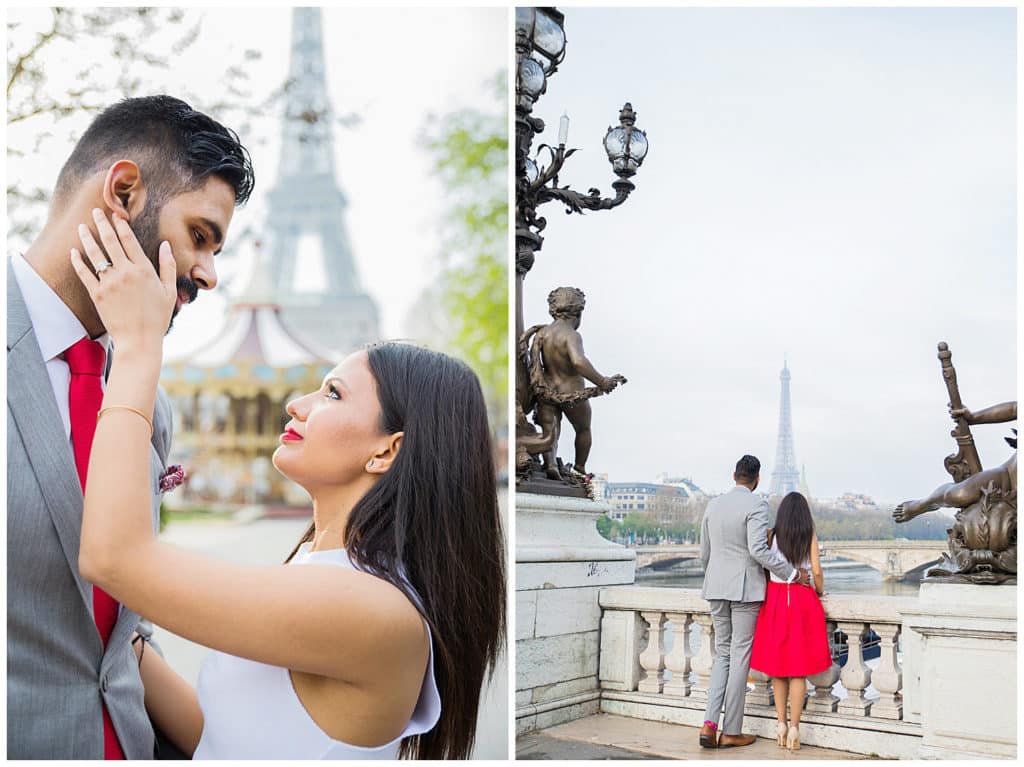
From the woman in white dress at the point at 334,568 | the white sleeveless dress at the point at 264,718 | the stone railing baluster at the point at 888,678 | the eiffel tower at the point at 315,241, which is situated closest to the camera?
the woman in white dress at the point at 334,568

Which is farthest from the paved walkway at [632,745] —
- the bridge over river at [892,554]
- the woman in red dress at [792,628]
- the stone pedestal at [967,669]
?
the bridge over river at [892,554]

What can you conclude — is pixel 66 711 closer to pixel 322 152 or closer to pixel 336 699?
pixel 336 699

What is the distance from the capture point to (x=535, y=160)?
4266mm

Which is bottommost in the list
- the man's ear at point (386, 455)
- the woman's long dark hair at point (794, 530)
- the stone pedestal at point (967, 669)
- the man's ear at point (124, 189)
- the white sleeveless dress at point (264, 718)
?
the stone pedestal at point (967, 669)

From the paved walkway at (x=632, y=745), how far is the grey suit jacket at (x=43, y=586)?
2.80 meters

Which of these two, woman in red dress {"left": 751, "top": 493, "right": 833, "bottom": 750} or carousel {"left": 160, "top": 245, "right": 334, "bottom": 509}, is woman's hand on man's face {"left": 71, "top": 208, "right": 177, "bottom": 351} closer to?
woman in red dress {"left": 751, "top": 493, "right": 833, "bottom": 750}

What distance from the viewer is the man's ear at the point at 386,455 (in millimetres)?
1527

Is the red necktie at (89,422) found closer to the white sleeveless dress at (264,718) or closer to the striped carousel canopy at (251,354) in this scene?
the white sleeveless dress at (264,718)

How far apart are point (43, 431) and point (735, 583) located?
3301 millimetres

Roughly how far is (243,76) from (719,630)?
3.22 meters

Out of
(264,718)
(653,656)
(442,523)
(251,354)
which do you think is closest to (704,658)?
(653,656)

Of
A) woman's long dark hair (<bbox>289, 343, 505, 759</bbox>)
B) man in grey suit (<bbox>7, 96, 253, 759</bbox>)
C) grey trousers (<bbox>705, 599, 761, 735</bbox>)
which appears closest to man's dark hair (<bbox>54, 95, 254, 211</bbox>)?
man in grey suit (<bbox>7, 96, 253, 759</bbox>)

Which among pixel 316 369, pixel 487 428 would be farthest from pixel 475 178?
pixel 487 428

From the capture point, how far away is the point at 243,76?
168 inches
